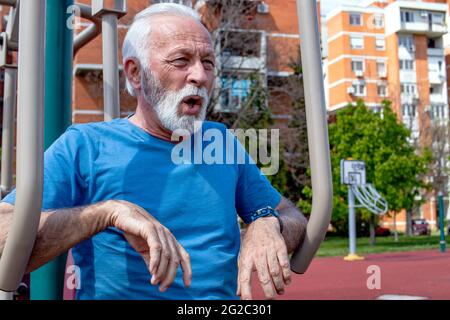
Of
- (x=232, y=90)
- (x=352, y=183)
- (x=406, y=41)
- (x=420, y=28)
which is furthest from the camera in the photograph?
(x=406, y=41)

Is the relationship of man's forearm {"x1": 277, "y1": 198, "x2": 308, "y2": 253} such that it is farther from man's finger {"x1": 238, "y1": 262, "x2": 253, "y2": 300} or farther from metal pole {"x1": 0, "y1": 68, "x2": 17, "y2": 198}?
metal pole {"x1": 0, "y1": 68, "x2": 17, "y2": 198}

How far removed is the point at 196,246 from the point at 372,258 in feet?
31.0

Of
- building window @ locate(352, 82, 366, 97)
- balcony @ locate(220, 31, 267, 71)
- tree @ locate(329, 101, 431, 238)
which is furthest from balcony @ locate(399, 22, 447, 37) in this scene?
balcony @ locate(220, 31, 267, 71)

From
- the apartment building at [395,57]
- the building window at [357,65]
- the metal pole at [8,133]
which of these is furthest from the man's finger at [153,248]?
the building window at [357,65]

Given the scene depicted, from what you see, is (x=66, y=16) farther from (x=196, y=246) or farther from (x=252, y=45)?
(x=252, y=45)

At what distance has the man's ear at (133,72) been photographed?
761 millimetres

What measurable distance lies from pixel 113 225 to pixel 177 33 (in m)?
0.24

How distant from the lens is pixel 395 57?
27.1 meters

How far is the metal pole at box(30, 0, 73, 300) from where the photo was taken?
3.48 feet

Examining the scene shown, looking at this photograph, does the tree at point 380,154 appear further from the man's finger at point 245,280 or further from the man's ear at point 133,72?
the man's finger at point 245,280

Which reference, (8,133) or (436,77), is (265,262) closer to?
(8,133)

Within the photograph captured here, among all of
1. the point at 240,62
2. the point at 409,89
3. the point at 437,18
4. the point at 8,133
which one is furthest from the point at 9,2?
the point at 437,18
